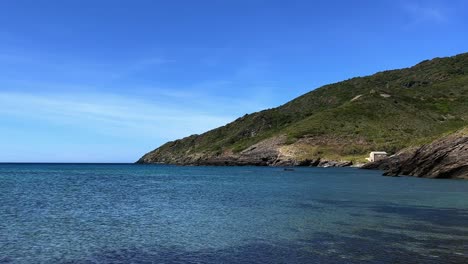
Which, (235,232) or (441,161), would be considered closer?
(235,232)

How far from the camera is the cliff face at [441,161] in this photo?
10362cm

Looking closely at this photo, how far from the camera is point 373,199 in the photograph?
197ft

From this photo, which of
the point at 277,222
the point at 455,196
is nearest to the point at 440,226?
the point at 277,222

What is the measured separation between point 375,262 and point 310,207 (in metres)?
27.0

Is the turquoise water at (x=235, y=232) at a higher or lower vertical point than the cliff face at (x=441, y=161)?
lower

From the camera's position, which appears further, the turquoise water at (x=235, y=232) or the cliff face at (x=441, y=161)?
the cliff face at (x=441, y=161)

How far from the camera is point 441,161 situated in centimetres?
11112

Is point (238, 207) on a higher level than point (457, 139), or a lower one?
lower

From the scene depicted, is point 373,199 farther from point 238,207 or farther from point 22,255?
point 22,255

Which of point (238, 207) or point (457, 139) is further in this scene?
point (457, 139)

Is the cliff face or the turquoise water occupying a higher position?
the cliff face

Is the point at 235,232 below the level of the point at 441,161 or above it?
below

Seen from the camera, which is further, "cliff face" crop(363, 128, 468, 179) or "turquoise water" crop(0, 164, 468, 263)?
"cliff face" crop(363, 128, 468, 179)

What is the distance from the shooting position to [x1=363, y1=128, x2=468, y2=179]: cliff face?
103625mm
